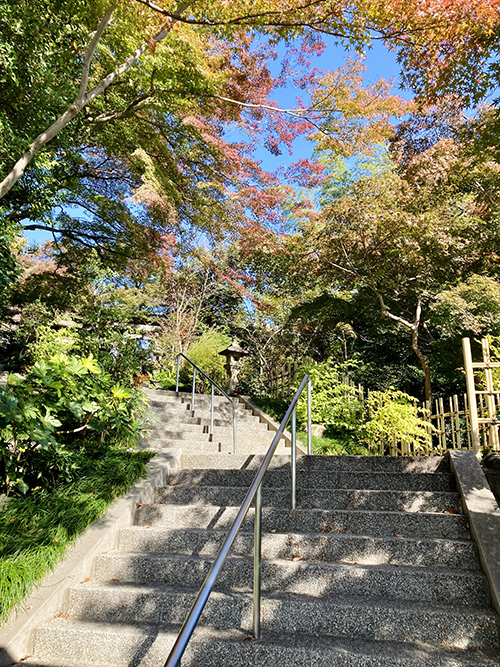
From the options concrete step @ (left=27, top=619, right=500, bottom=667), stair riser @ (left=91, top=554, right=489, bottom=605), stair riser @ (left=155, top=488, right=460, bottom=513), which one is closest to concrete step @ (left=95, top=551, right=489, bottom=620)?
stair riser @ (left=91, top=554, right=489, bottom=605)

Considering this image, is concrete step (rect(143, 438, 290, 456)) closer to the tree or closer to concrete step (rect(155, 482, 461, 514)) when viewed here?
concrete step (rect(155, 482, 461, 514))

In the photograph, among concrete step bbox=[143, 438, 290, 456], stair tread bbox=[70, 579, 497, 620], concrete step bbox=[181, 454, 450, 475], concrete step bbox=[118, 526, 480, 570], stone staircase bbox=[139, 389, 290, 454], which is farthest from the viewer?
stone staircase bbox=[139, 389, 290, 454]

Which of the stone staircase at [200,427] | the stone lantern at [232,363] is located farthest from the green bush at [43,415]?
the stone lantern at [232,363]

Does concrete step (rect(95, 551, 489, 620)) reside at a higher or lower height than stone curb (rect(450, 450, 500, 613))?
lower

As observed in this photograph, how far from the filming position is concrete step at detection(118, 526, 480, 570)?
101 inches

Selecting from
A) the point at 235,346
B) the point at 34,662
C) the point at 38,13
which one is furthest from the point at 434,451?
the point at 38,13

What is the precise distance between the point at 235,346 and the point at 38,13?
6127 millimetres

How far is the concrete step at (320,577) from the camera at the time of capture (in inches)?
91.4

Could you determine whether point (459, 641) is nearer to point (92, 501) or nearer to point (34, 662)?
point (34, 662)

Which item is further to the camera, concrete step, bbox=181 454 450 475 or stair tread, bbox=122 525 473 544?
concrete step, bbox=181 454 450 475

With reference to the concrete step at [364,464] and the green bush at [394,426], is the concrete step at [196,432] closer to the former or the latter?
the green bush at [394,426]

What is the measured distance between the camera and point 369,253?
7742mm

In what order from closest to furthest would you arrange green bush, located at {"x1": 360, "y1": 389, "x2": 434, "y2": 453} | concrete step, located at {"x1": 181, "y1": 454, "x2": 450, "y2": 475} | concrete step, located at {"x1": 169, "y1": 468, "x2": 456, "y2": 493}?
concrete step, located at {"x1": 169, "y1": 468, "x2": 456, "y2": 493} → concrete step, located at {"x1": 181, "y1": 454, "x2": 450, "y2": 475} → green bush, located at {"x1": 360, "y1": 389, "x2": 434, "y2": 453}

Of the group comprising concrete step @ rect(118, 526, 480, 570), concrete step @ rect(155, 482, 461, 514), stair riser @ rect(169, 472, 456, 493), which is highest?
stair riser @ rect(169, 472, 456, 493)
